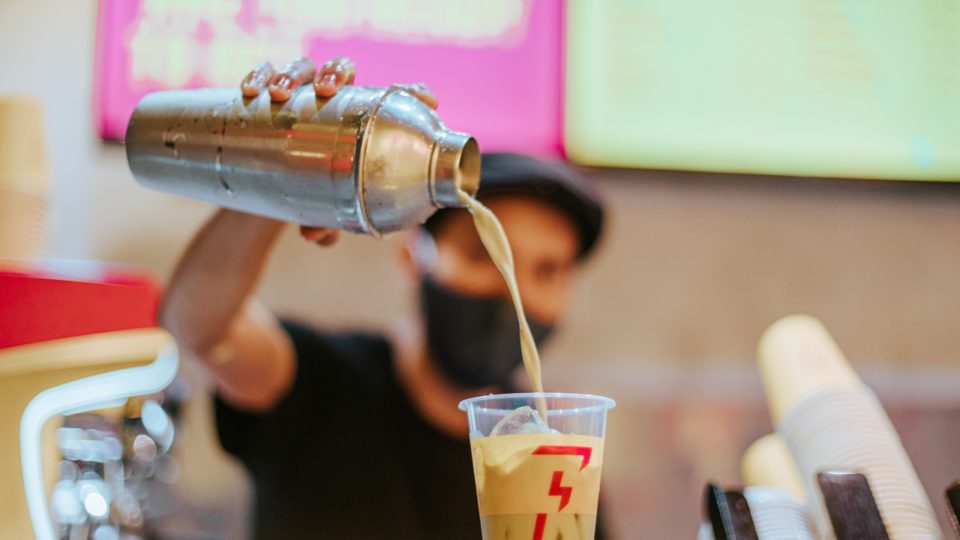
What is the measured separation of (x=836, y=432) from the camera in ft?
3.07

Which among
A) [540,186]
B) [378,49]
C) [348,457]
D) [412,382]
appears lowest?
[348,457]

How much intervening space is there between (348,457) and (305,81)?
1298 mm

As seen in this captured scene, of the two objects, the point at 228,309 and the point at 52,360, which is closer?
the point at 52,360

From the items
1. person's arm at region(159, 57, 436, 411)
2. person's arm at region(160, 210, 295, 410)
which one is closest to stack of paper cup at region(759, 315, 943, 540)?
person's arm at region(159, 57, 436, 411)

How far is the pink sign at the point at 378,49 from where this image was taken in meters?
2.18

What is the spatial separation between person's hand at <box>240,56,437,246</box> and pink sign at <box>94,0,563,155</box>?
1.18 meters

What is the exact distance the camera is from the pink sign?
7.14 ft

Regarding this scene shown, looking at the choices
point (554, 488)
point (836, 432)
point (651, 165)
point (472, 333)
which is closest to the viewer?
point (554, 488)

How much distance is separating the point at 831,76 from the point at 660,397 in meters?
0.93

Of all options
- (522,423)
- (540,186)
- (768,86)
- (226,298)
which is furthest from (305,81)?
(768,86)

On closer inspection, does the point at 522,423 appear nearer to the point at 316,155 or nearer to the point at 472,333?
the point at 316,155

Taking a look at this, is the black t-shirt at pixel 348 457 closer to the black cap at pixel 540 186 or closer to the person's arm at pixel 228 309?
the person's arm at pixel 228 309

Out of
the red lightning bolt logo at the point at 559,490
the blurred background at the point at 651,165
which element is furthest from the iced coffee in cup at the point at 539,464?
the blurred background at the point at 651,165

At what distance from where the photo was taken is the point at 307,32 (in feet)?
7.30
